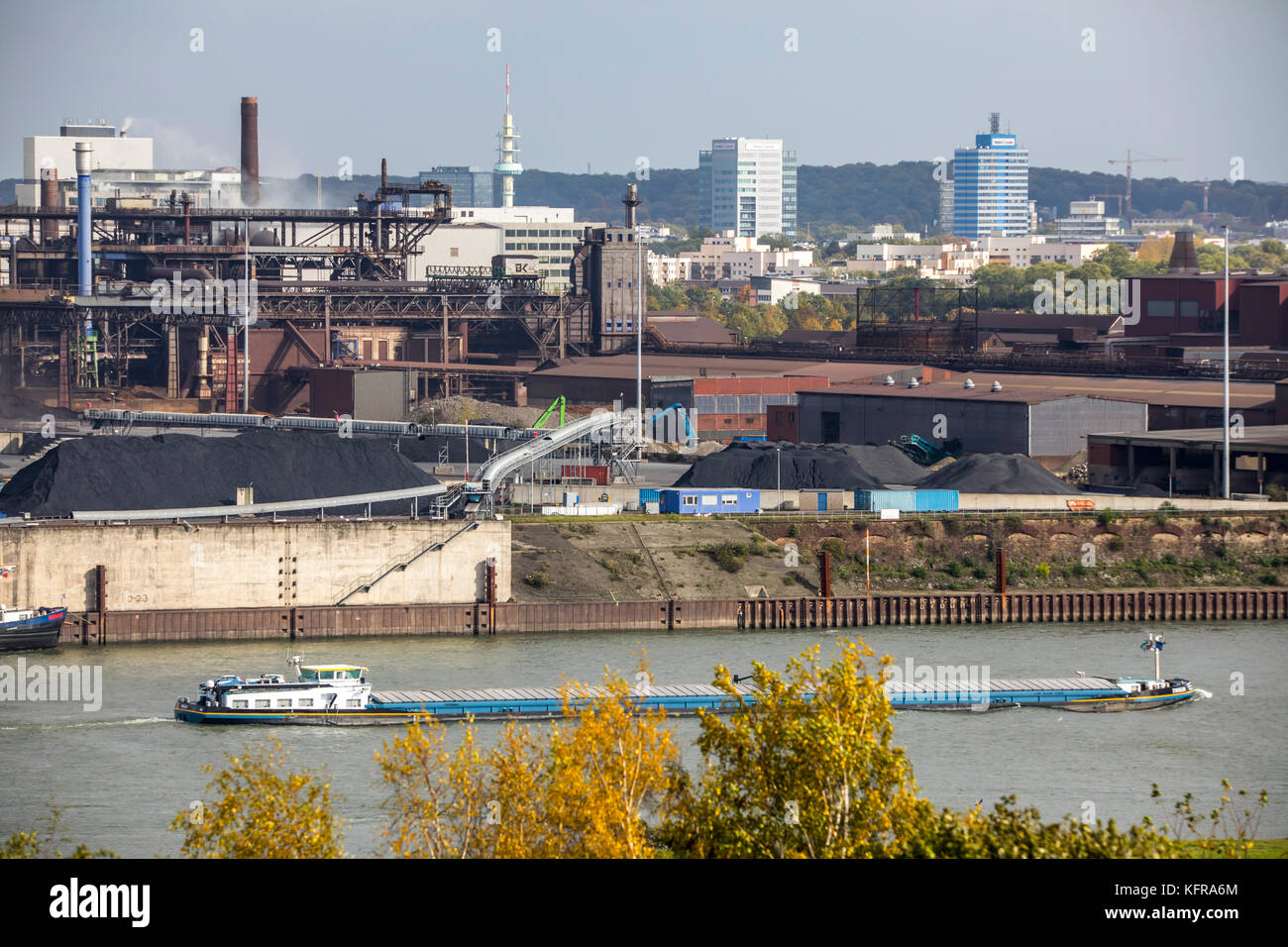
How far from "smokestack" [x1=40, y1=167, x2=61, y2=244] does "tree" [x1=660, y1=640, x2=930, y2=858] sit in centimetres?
7601

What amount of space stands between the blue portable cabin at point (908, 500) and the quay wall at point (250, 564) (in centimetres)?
990

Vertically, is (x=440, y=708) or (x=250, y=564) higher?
(x=250, y=564)

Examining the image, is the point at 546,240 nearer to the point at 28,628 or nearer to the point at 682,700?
the point at 28,628

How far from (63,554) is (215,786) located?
1551 centimetres

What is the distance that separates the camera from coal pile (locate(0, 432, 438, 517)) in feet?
139

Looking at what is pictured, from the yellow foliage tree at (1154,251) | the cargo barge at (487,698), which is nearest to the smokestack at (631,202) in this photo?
the cargo barge at (487,698)

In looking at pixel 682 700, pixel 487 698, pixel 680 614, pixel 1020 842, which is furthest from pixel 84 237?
pixel 1020 842

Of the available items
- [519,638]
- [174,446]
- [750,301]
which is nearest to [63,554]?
[174,446]

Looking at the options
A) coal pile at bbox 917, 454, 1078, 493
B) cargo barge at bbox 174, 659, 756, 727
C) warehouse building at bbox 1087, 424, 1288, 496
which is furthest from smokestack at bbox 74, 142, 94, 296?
cargo barge at bbox 174, 659, 756, 727

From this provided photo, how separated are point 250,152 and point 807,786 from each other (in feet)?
279

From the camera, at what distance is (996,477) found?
49250mm

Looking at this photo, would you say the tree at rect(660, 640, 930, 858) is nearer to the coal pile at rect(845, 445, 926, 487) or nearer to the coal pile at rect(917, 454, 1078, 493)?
the coal pile at rect(917, 454, 1078, 493)

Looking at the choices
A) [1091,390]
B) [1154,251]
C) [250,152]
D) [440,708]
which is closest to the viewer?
[440,708]
